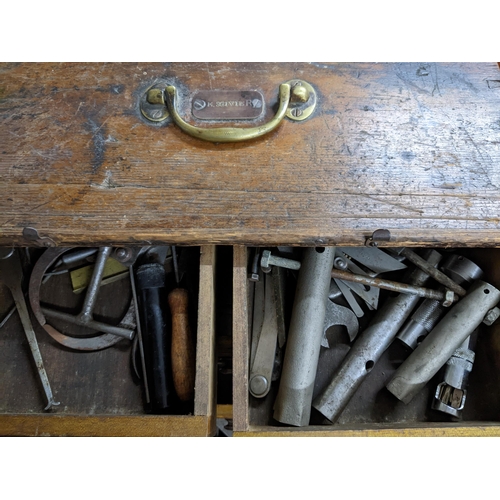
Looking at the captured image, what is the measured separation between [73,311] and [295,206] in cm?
66

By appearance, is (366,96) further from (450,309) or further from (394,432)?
(394,432)

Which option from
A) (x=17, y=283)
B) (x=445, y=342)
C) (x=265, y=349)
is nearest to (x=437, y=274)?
(x=445, y=342)

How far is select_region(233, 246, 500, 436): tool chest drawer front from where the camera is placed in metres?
1.08

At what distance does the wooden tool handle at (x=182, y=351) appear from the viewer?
1031 millimetres

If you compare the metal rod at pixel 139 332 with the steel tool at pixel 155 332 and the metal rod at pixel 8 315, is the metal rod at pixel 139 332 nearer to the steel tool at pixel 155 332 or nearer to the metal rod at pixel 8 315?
the steel tool at pixel 155 332

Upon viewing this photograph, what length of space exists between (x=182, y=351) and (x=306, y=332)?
0.29 meters

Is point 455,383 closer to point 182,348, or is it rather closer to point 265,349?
point 265,349

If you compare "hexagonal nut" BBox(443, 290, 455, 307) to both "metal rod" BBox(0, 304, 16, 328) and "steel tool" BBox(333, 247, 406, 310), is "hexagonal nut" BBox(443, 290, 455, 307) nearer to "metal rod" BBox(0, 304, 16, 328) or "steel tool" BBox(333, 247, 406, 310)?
"steel tool" BBox(333, 247, 406, 310)

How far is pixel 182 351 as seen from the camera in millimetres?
1039

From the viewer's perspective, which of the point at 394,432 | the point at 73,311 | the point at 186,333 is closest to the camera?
the point at 394,432

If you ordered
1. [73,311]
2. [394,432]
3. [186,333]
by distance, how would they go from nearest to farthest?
1. [394,432]
2. [186,333]
3. [73,311]

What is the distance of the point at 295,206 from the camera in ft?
2.94

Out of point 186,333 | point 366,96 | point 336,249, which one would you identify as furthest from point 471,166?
point 186,333

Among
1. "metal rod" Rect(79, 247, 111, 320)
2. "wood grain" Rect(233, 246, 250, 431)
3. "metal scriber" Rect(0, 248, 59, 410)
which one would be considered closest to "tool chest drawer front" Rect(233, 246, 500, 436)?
"wood grain" Rect(233, 246, 250, 431)
